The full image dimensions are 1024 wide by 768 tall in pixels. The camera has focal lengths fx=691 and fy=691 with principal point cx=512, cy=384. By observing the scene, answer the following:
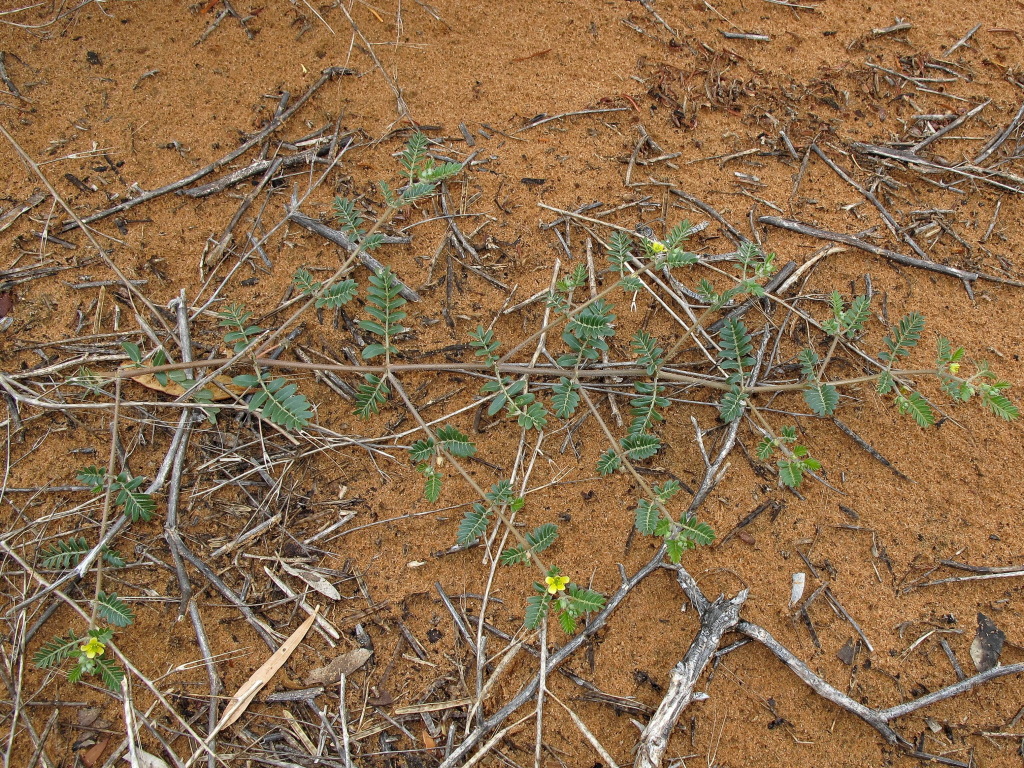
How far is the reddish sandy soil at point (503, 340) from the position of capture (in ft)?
7.39

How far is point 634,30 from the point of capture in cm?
338

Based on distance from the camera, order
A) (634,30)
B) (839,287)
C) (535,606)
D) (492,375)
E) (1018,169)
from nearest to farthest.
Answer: (535,606)
(492,375)
(839,287)
(1018,169)
(634,30)

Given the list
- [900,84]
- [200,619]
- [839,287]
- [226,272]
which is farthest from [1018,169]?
[200,619]

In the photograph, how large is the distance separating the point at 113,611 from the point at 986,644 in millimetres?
2885

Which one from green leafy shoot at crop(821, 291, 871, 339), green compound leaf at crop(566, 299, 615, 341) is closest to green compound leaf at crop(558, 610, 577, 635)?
green compound leaf at crop(566, 299, 615, 341)

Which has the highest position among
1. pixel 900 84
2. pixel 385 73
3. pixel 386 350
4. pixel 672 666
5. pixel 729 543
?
pixel 385 73

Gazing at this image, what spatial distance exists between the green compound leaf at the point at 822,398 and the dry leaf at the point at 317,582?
5.97 feet

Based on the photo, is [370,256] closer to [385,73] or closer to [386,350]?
[386,350]

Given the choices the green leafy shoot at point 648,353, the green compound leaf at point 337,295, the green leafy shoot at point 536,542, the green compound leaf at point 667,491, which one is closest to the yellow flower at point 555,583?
the green leafy shoot at point 536,542

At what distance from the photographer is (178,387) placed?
262cm

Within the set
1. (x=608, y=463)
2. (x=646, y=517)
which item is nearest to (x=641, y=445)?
(x=608, y=463)

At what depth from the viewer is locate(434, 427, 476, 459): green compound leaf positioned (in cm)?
246

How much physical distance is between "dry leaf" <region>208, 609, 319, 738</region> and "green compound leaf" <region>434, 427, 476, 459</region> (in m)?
0.72

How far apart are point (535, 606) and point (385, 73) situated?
2.46m
